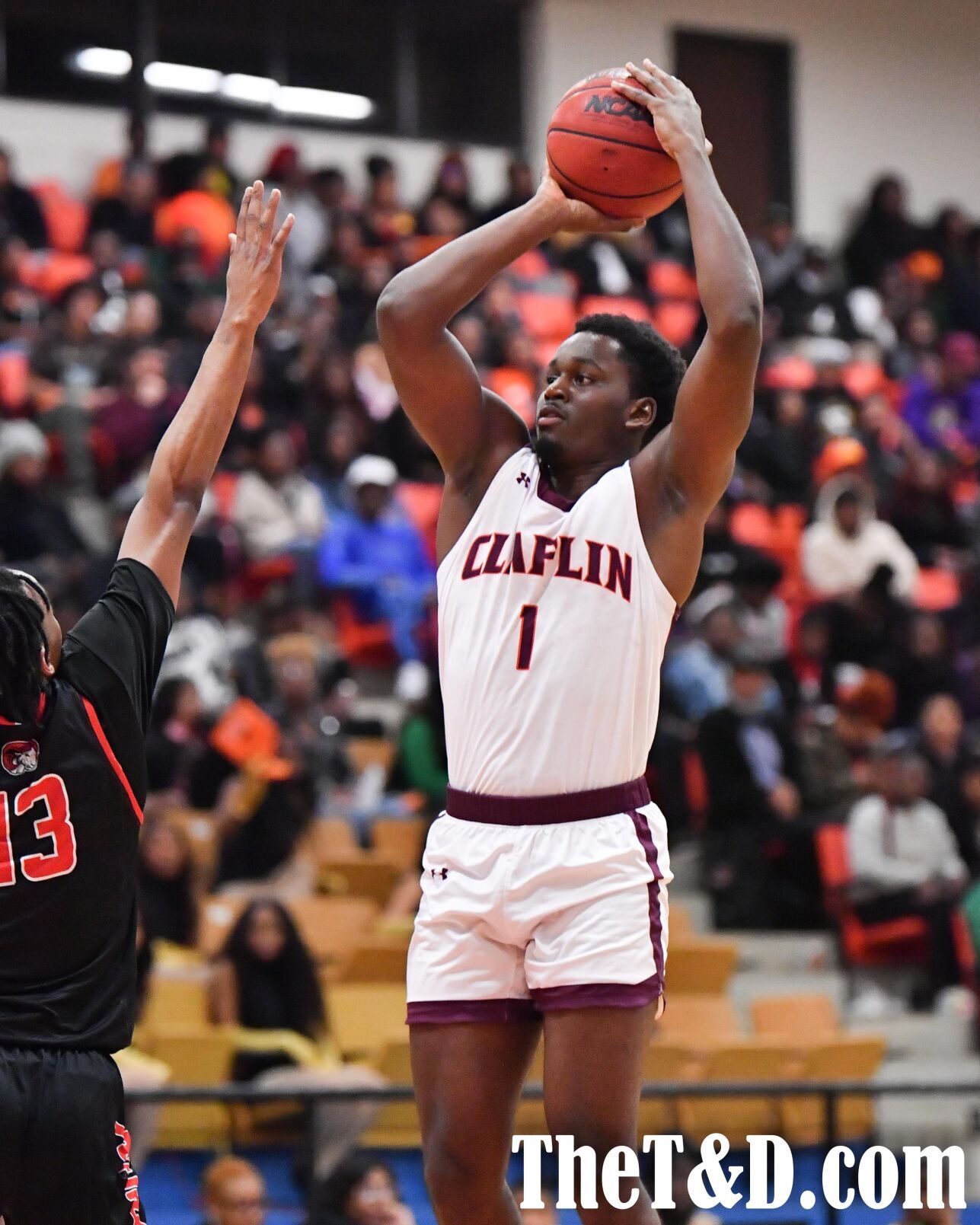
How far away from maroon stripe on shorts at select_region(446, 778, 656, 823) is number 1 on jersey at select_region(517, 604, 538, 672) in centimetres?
26

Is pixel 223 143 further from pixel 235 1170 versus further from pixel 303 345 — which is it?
pixel 235 1170

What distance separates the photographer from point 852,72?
794 inches

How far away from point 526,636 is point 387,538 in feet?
25.6

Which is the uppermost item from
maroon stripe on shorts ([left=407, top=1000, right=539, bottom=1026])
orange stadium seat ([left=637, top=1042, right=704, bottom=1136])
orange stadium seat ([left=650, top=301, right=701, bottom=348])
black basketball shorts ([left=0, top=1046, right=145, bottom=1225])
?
orange stadium seat ([left=650, top=301, right=701, bottom=348])

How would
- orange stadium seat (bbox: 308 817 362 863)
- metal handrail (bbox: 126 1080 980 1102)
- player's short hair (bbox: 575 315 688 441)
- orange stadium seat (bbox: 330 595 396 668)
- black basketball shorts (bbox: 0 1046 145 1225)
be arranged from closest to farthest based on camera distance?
black basketball shorts (bbox: 0 1046 145 1225)
player's short hair (bbox: 575 315 688 441)
metal handrail (bbox: 126 1080 980 1102)
orange stadium seat (bbox: 308 817 362 863)
orange stadium seat (bbox: 330 595 396 668)

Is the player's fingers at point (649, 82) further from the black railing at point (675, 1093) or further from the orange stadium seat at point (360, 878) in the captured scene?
→ the orange stadium seat at point (360, 878)

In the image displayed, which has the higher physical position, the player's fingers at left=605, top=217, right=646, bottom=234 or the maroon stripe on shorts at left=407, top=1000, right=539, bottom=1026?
the player's fingers at left=605, top=217, right=646, bottom=234

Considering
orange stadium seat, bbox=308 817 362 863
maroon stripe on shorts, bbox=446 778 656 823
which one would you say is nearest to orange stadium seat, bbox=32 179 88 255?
orange stadium seat, bbox=308 817 362 863

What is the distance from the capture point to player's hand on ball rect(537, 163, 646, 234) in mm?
4145

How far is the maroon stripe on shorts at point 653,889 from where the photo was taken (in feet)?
13.0

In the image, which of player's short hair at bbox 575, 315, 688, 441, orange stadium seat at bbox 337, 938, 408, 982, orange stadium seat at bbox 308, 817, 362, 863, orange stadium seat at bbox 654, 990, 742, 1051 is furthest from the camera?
orange stadium seat at bbox 308, 817, 362, 863

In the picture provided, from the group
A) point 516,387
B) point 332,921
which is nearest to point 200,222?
point 516,387

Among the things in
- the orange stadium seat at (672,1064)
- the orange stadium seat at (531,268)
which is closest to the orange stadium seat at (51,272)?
the orange stadium seat at (531,268)

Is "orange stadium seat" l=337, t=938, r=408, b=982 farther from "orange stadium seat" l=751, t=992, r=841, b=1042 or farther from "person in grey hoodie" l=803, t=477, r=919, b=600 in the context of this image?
"person in grey hoodie" l=803, t=477, r=919, b=600
